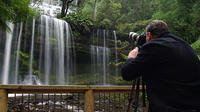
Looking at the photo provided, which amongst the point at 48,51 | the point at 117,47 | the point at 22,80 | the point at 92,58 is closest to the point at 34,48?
the point at 48,51

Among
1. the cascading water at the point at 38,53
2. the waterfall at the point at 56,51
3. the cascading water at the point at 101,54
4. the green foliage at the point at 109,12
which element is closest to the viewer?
the cascading water at the point at 38,53

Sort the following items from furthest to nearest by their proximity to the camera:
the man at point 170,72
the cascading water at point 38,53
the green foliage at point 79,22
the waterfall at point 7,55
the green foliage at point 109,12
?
the green foliage at point 109,12 → the green foliage at point 79,22 → the cascading water at point 38,53 → the waterfall at point 7,55 → the man at point 170,72

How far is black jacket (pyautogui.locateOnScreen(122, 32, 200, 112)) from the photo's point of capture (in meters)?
1.55

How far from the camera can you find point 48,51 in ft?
48.3

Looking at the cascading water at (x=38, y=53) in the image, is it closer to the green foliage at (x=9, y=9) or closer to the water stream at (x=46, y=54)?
the water stream at (x=46, y=54)

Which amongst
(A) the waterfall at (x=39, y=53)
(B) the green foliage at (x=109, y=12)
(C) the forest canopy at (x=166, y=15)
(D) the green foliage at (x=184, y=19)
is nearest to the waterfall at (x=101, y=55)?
(C) the forest canopy at (x=166, y=15)

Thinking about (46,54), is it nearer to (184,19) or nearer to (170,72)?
(184,19)

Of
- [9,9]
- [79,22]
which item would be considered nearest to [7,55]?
[9,9]

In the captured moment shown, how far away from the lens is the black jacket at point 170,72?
1.55 meters

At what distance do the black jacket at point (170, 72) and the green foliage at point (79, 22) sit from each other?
15.6m

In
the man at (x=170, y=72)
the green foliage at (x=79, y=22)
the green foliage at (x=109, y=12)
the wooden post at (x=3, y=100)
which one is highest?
the green foliage at (x=109, y=12)

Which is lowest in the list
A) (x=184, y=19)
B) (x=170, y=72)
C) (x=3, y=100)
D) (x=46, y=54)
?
(x=3, y=100)

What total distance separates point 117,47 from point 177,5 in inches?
259

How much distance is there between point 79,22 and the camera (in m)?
17.2
